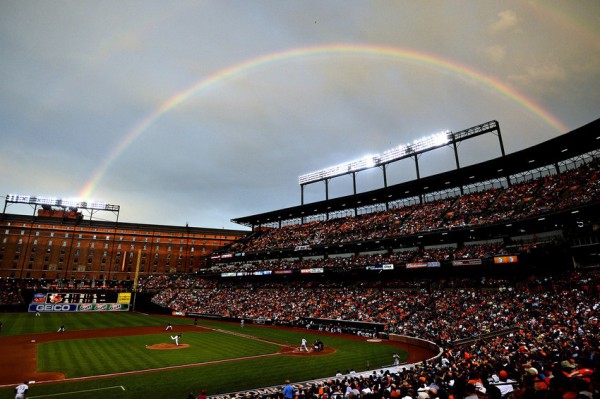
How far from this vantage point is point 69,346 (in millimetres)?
35094

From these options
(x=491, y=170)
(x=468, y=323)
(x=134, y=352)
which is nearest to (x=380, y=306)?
(x=468, y=323)

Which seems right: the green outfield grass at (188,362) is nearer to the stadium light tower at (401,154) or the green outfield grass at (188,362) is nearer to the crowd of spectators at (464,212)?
the crowd of spectators at (464,212)

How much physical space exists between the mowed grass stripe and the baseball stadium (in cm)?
25

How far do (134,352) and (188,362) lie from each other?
25.3 feet

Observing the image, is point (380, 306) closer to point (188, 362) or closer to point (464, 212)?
point (464, 212)

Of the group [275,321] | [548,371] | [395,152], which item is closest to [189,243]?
[275,321]

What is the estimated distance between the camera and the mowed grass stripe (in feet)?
88.5

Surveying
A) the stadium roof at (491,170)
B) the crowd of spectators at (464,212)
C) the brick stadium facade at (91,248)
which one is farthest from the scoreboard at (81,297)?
the stadium roof at (491,170)

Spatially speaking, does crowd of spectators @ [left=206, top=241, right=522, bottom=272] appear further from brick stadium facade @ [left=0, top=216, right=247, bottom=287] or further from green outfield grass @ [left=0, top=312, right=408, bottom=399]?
brick stadium facade @ [left=0, top=216, right=247, bottom=287]

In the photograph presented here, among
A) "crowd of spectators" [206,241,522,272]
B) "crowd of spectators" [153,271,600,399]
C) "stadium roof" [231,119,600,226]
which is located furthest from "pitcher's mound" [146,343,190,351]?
"stadium roof" [231,119,600,226]

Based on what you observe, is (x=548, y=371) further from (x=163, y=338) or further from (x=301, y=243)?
(x=301, y=243)

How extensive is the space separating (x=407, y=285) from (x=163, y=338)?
3444 centimetres

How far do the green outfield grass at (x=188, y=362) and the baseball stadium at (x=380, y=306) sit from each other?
8.6 inches

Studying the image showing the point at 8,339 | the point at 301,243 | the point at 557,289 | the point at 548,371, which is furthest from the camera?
the point at 301,243
